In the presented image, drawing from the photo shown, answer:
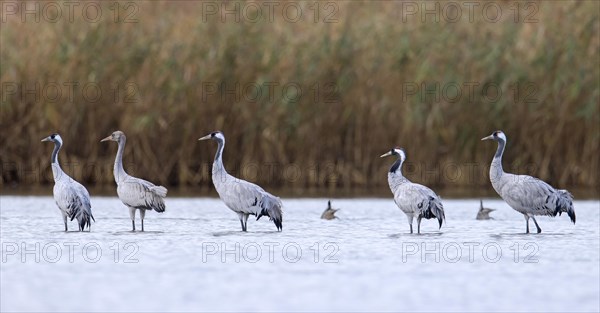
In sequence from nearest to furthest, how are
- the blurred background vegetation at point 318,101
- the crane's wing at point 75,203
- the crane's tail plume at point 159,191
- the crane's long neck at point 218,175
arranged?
the crane's wing at point 75,203, the crane's tail plume at point 159,191, the crane's long neck at point 218,175, the blurred background vegetation at point 318,101

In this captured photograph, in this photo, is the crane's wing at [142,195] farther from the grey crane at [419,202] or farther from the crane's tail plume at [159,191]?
the grey crane at [419,202]

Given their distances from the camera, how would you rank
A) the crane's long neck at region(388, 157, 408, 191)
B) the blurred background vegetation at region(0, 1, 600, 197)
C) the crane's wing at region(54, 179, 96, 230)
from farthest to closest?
the blurred background vegetation at region(0, 1, 600, 197)
the crane's long neck at region(388, 157, 408, 191)
the crane's wing at region(54, 179, 96, 230)

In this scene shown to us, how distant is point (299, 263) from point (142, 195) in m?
2.70

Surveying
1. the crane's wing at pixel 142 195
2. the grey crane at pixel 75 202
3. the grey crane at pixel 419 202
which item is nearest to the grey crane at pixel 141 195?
the crane's wing at pixel 142 195

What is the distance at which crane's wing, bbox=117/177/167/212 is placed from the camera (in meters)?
11.7

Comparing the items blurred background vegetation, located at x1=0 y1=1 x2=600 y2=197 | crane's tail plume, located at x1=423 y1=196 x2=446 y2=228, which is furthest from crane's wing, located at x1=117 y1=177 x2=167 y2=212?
blurred background vegetation, located at x1=0 y1=1 x2=600 y2=197

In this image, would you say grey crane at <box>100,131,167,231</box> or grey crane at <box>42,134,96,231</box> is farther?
grey crane at <box>100,131,167,231</box>

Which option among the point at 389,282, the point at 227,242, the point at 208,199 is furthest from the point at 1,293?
the point at 208,199

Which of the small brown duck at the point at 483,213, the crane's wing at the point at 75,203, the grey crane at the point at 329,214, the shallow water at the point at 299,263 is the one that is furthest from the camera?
the small brown duck at the point at 483,213

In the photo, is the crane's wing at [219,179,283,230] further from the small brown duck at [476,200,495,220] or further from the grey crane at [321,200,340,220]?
the small brown duck at [476,200,495,220]

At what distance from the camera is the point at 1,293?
25.9 feet

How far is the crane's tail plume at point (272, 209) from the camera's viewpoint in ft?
38.1

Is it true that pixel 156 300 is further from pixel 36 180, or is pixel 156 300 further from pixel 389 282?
pixel 36 180

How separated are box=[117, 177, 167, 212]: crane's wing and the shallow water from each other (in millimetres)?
260
